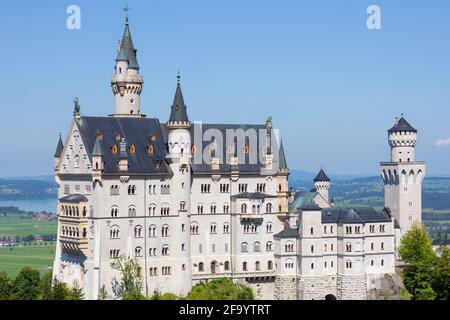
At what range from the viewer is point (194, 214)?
110188 millimetres

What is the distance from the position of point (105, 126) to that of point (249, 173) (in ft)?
54.2

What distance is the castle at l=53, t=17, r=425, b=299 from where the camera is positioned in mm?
104688

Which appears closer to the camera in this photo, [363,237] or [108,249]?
[108,249]

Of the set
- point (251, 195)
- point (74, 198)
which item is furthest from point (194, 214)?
point (74, 198)

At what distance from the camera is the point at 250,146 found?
378 ft

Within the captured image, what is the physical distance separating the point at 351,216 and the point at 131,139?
25.1 metres

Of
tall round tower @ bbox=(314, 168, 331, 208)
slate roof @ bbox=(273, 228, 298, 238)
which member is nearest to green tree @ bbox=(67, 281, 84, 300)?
slate roof @ bbox=(273, 228, 298, 238)

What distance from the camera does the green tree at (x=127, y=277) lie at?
103 metres

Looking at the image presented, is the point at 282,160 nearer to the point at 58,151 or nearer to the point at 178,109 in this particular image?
the point at 178,109

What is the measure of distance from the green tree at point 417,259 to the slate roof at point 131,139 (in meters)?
28.9

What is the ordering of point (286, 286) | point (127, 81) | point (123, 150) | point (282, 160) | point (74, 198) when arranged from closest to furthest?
point (123, 150), point (74, 198), point (286, 286), point (282, 160), point (127, 81)
